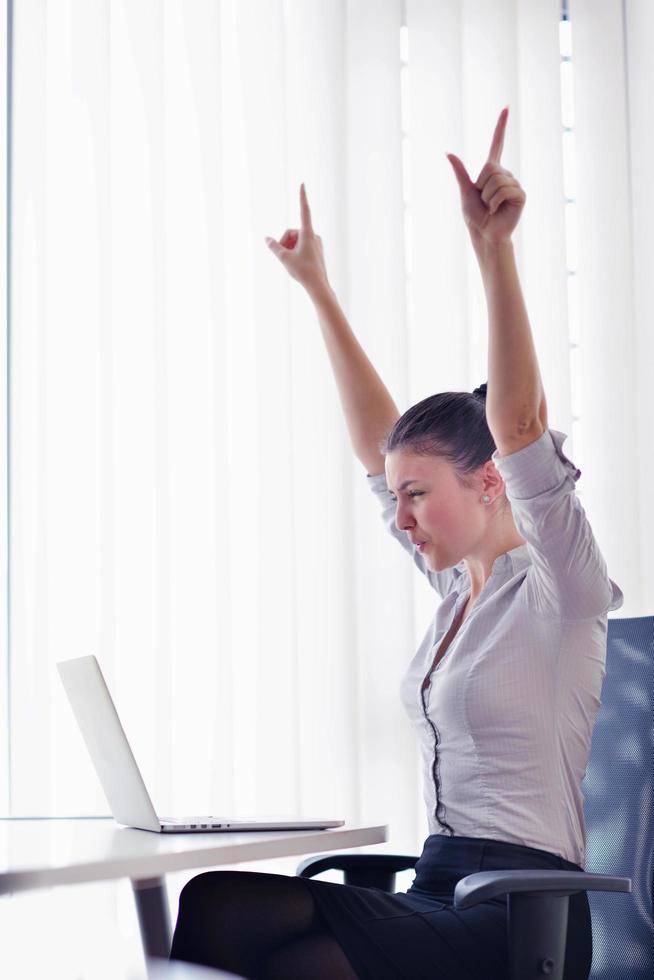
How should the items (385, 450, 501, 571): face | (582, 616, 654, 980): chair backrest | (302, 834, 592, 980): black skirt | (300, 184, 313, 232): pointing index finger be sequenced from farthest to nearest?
(300, 184, 313, 232): pointing index finger < (385, 450, 501, 571): face < (582, 616, 654, 980): chair backrest < (302, 834, 592, 980): black skirt

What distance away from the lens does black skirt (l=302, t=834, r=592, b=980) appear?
130 centimetres

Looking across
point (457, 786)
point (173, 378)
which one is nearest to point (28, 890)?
point (457, 786)

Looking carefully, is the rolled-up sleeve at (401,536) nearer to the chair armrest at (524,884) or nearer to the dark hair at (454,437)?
the dark hair at (454,437)

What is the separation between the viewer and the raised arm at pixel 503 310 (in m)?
1.35

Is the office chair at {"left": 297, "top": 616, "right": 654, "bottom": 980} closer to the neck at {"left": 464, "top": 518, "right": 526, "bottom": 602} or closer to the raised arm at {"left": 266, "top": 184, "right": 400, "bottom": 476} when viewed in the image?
the neck at {"left": 464, "top": 518, "right": 526, "bottom": 602}

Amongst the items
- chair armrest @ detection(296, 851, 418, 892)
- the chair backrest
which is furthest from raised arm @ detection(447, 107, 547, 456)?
chair armrest @ detection(296, 851, 418, 892)

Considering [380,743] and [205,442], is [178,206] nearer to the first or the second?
[205,442]

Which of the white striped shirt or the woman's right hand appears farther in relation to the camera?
the woman's right hand

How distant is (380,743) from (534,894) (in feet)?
4.27

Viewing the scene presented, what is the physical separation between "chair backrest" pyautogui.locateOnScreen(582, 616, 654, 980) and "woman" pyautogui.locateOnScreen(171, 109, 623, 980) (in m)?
0.10

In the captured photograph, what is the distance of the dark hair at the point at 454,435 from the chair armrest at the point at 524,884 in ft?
2.12

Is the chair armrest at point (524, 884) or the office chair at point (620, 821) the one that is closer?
the chair armrest at point (524, 884)

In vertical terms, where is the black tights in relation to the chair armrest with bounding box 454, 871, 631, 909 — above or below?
below

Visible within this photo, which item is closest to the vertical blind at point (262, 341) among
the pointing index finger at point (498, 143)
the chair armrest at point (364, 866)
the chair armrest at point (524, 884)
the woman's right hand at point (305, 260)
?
the woman's right hand at point (305, 260)
